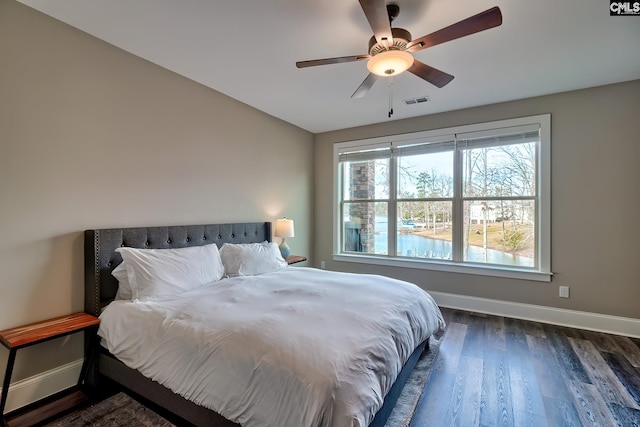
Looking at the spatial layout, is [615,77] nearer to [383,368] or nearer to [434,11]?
[434,11]

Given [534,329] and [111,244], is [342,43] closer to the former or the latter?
[111,244]

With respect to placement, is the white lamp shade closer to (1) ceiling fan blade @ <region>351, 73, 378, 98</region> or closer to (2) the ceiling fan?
(1) ceiling fan blade @ <region>351, 73, 378, 98</region>

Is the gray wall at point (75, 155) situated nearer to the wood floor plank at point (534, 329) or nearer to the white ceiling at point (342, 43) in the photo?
the white ceiling at point (342, 43)

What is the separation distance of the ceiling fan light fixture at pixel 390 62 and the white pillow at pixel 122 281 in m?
2.44

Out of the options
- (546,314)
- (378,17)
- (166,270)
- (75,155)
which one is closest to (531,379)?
(546,314)

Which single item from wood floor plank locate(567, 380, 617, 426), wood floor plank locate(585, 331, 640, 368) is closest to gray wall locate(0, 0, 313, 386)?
wood floor plank locate(567, 380, 617, 426)

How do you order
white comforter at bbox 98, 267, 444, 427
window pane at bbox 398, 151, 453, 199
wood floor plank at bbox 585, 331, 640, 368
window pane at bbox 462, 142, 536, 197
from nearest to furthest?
white comforter at bbox 98, 267, 444, 427
wood floor plank at bbox 585, 331, 640, 368
window pane at bbox 462, 142, 536, 197
window pane at bbox 398, 151, 453, 199

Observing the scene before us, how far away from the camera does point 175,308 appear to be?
203cm

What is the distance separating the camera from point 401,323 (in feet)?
6.47

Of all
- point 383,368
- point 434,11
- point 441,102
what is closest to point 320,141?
point 441,102

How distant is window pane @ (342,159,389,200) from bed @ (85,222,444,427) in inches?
83.7

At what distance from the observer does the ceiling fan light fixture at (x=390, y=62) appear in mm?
1933

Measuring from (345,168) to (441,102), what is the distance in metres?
1.85

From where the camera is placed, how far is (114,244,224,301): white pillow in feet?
7.49
